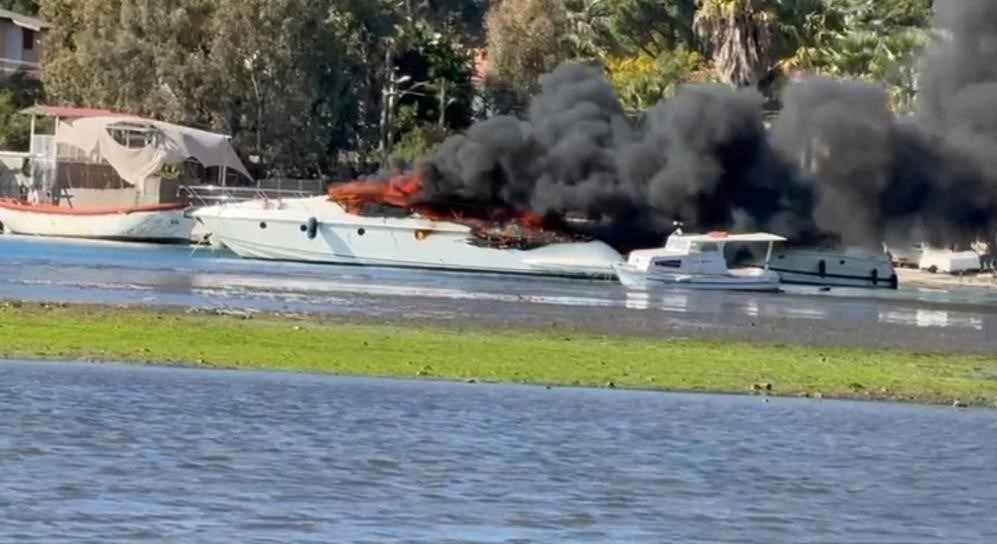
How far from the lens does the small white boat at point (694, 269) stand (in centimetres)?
6975

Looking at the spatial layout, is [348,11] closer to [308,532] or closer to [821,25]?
[821,25]

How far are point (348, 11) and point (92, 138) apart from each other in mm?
14445

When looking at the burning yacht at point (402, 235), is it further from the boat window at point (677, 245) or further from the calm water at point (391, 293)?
the boat window at point (677, 245)

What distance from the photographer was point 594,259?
249 ft

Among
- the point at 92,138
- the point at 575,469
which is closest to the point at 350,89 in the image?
the point at 92,138

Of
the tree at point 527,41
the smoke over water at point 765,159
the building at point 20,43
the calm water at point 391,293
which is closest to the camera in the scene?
the calm water at point 391,293

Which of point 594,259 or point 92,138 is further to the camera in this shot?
A: point 92,138

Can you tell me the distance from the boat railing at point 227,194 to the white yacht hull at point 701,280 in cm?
1741

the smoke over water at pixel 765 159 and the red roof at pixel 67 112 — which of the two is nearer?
the smoke over water at pixel 765 159

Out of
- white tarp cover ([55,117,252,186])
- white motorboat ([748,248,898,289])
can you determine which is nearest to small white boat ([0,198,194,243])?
white tarp cover ([55,117,252,186])

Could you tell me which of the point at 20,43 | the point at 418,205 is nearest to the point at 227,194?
the point at 418,205

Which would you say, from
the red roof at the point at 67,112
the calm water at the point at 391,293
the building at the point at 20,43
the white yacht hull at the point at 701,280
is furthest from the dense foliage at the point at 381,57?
the white yacht hull at the point at 701,280

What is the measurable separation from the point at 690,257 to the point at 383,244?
1281cm

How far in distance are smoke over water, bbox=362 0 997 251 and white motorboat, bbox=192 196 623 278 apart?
7.29ft
